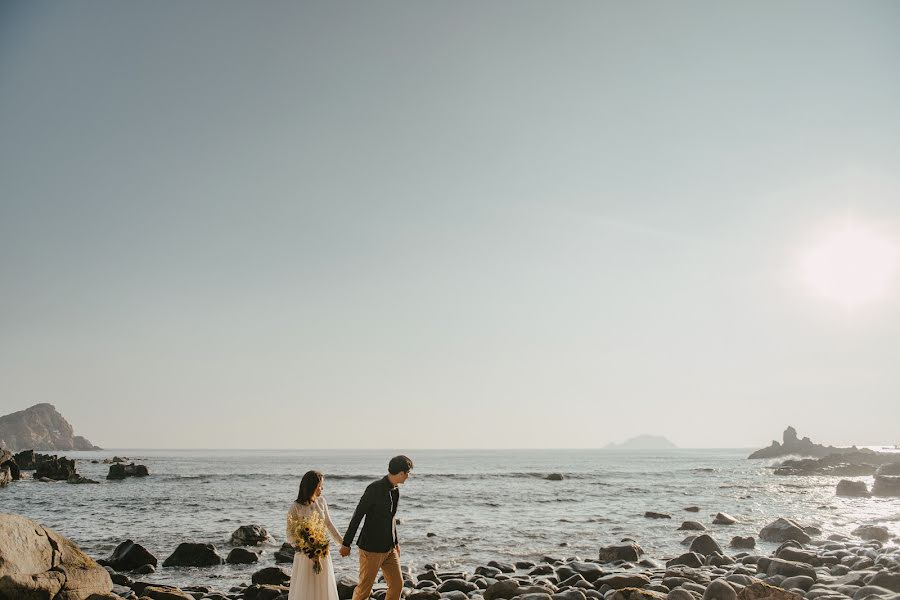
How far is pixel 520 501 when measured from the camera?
38062mm

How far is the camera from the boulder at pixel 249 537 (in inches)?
803

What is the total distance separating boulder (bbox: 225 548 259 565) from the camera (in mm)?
17297

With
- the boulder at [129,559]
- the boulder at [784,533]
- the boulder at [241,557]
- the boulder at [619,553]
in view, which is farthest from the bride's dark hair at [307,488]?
the boulder at [784,533]

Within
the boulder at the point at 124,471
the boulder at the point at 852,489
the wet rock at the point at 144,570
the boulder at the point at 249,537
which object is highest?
the wet rock at the point at 144,570

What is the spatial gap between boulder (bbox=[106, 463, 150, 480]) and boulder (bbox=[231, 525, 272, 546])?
53.3 metres

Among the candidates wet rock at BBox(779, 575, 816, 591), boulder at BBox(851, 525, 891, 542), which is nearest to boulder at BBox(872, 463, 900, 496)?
boulder at BBox(851, 525, 891, 542)

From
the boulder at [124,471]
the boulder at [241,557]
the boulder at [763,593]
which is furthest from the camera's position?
the boulder at [124,471]

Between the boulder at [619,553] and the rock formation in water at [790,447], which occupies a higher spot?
the boulder at [619,553]

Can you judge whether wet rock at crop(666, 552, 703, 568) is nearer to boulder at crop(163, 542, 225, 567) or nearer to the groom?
the groom

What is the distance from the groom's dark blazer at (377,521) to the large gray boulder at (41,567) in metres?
4.62

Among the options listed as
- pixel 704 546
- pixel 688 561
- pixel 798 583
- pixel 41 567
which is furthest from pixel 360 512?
pixel 704 546

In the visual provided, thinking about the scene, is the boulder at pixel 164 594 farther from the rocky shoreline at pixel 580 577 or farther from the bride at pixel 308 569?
the bride at pixel 308 569

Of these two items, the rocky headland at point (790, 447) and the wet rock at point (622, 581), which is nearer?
the wet rock at point (622, 581)

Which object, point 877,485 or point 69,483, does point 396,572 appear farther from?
point 69,483
